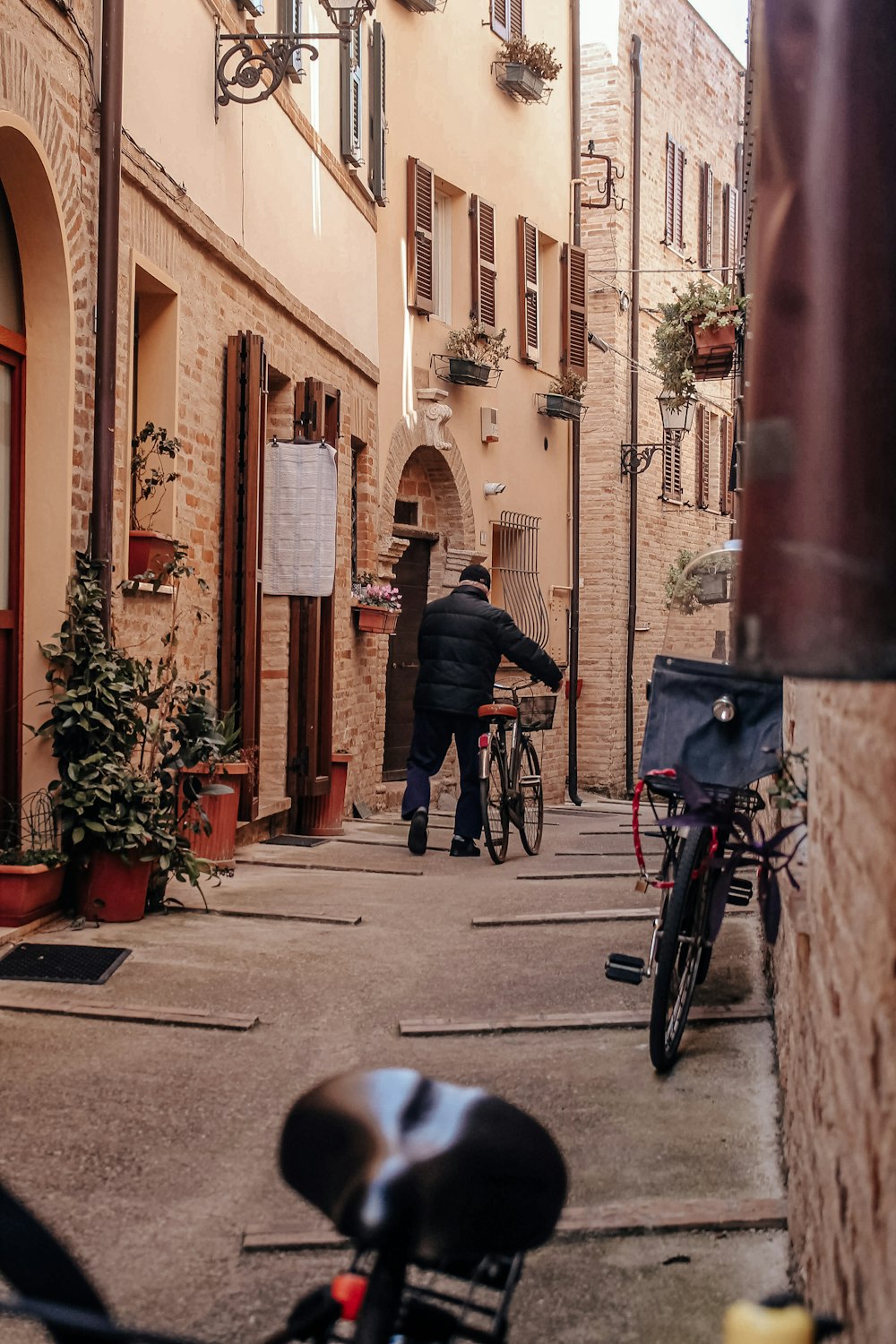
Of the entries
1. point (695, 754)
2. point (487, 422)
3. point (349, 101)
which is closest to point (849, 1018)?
point (695, 754)

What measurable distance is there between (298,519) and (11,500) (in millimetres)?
3327

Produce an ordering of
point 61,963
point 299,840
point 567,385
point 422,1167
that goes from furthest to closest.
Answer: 1. point 567,385
2. point 299,840
3. point 61,963
4. point 422,1167

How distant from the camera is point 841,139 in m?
1.06

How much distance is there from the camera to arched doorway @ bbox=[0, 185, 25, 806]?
250 inches

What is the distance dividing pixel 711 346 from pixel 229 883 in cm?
616

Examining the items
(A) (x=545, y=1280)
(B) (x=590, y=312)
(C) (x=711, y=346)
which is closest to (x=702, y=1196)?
(A) (x=545, y=1280)

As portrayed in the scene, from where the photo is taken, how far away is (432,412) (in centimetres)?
1373

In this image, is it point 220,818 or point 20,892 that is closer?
point 20,892

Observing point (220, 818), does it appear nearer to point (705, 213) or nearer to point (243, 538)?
point (243, 538)

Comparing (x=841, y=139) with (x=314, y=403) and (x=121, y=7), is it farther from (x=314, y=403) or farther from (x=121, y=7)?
(x=314, y=403)

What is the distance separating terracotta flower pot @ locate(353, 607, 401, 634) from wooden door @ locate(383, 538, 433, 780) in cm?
124

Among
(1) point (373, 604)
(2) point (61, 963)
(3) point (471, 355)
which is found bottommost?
(2) point (61, 963)

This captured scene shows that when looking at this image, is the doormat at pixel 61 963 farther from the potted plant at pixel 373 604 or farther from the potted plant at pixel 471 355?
the potted plant at pixel 471 355

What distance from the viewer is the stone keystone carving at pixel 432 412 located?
45.0ft
